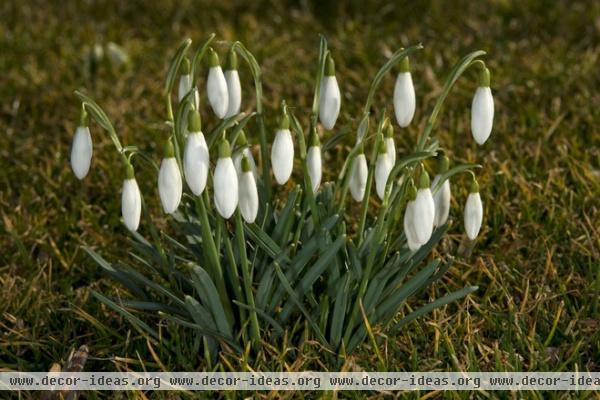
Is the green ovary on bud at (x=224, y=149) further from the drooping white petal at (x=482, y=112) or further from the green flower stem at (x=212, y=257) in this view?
the drooping white petal at (x=482, y=112)

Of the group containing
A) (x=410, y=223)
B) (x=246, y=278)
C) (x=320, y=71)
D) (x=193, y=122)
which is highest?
(x=320, y=71)

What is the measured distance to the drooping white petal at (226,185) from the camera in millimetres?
2061

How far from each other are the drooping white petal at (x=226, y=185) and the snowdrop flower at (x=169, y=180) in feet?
0.31

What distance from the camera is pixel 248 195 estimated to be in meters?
2.20

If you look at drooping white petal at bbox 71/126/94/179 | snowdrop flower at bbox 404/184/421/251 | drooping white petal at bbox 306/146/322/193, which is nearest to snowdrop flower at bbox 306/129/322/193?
drooping white petal at bbox 306/146/322/193

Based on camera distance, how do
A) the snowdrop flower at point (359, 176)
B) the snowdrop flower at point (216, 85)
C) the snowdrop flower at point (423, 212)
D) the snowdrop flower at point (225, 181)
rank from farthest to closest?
1. the snowdrop flower at point (359, 176)
2. the snowdrop flower at point (216, 85)
3. the snowdrop flower at point (423, 212)
4. the snowdrop flower at point (225, 181)

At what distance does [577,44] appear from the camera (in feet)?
15.7

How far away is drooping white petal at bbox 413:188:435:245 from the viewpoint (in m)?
2.17

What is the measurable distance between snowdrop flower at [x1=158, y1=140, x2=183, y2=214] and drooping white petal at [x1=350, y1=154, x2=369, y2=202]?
543 mm


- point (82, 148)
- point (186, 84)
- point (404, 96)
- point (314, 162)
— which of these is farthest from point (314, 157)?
point (82, 148)

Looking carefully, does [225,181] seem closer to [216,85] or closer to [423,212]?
[216,85]

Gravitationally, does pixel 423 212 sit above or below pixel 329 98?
below

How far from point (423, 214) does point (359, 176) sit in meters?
0.36

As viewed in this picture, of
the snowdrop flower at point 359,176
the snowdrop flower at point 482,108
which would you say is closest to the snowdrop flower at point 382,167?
the snowdrop flower at point 359,176
